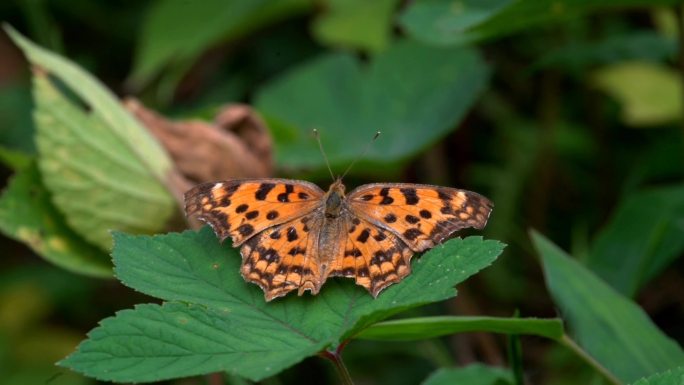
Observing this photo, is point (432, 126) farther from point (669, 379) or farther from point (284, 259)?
point (669, 379)

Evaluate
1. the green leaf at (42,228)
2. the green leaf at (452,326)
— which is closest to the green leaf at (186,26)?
the green leaf at (42,228)

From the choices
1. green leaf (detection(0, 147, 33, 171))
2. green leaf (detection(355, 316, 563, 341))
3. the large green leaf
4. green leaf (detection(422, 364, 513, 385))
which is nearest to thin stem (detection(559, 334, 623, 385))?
green leaf (detection(355, 316, 563, 341))

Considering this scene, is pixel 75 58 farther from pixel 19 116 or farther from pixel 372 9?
pixel 372 9

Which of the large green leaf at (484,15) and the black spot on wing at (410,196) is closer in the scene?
the black spot on wing at (410,196)

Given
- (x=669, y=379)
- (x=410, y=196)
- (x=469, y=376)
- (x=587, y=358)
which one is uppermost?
(x=410, y=196)

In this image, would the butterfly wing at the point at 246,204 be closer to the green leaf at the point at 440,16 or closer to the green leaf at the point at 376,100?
the green leaf at the point at 440,16

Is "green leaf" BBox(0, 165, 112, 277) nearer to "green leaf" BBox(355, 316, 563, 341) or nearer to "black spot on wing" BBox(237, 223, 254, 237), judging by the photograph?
"black spot on wing" BBox(237, 223, 254, 237)

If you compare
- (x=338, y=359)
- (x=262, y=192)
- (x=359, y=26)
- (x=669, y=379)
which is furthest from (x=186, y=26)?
(x=669, y=379)
